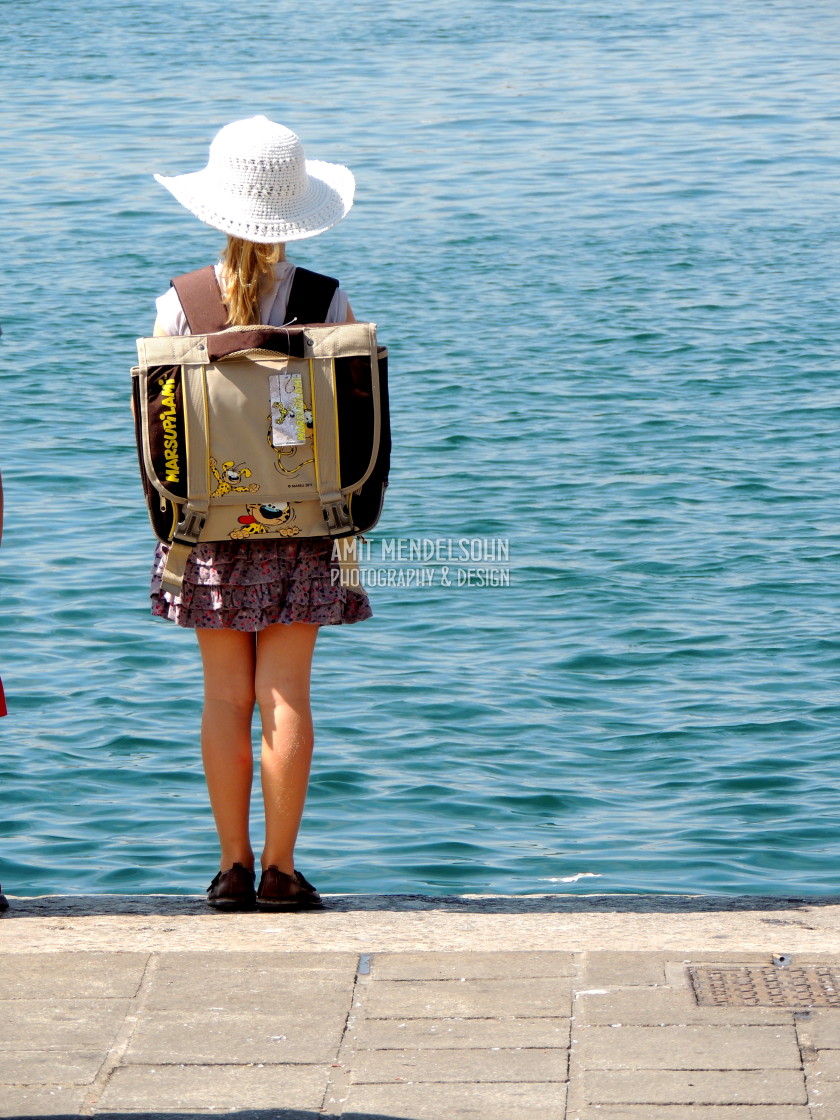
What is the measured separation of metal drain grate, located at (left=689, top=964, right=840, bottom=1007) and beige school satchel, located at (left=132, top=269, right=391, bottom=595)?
3.93 ft

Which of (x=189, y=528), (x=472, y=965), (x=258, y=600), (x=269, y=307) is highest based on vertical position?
(x=269, y=307)

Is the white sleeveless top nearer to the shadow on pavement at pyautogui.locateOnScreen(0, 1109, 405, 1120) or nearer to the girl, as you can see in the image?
the girl

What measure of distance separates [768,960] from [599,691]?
3.98m

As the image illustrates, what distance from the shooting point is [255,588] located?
3996mm

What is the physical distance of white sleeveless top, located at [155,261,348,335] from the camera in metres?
3.96

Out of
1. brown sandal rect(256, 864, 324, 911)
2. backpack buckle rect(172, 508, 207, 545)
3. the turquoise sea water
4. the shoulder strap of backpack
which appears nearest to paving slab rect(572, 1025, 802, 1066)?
brown sandal rect(256, 864, 324, 911)

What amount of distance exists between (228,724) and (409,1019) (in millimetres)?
943

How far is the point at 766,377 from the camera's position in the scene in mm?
12219

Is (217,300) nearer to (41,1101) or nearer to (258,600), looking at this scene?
(258,600)

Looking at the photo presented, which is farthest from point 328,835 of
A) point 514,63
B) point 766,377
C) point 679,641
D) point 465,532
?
point 514,63

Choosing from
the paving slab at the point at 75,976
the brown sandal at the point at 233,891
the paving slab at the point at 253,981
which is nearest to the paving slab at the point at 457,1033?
the paving slab at the point at 253,981

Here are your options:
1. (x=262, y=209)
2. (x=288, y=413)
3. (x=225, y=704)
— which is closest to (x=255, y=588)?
(x=225, y=704)

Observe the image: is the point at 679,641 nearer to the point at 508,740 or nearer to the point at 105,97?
the point at 508,740

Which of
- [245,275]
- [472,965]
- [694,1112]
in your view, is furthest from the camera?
[245,275]
